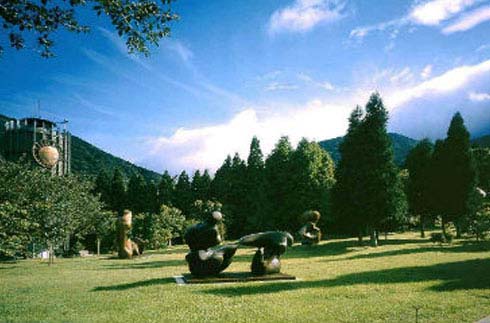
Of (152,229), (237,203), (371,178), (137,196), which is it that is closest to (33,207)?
(152,229)

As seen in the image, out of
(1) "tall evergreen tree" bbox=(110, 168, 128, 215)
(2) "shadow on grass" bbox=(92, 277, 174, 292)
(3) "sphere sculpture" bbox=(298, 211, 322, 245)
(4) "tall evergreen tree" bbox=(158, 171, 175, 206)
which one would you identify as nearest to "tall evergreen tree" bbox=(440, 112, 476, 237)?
(3) "sphere sculpture" bbox=(298, 211, 322, 245)

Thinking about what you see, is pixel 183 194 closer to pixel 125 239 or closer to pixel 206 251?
pixel 125 239

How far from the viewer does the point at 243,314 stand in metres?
12.3

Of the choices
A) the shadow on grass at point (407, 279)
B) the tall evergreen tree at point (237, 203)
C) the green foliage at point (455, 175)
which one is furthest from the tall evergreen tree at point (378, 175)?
the tall evergreen tree at point (237, 203)

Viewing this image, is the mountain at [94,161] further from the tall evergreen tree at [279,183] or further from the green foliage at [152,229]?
the green foliage at [152,229]

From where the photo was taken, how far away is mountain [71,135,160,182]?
13062 cm

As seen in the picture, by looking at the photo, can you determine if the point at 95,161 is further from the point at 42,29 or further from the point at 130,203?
the point at 42,29

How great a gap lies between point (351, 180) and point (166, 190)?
39.9m

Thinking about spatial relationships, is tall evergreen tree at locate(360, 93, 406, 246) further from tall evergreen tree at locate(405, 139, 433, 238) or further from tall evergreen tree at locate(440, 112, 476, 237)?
tall evergreen tree at locate(405, 139, 433, 238)

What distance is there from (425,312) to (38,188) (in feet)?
90.9

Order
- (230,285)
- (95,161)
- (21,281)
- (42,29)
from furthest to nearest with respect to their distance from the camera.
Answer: (95,161) < (21,281) < (230,285) < (42,29)

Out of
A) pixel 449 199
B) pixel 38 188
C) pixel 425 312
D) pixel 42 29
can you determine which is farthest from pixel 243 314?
pixel 449 199

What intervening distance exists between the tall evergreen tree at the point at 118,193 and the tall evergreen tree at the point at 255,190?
69.8ft

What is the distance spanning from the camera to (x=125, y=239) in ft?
113
